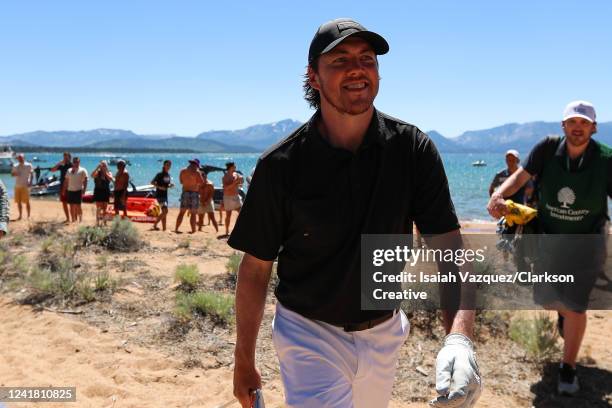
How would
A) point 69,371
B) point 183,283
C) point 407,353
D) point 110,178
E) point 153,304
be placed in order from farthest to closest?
point 110,178, point 183,283, point 153,304, point 407,353, point 69,371

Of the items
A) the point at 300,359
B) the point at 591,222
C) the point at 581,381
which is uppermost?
the point at 591,222

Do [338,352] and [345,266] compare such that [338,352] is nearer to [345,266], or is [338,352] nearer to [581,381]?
[345,266]

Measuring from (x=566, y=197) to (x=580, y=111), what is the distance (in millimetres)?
607

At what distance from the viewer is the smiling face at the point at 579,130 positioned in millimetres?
3930

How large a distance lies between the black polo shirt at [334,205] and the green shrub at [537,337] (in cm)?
302

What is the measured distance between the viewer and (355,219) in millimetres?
2062

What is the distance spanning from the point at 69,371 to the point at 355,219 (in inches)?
129

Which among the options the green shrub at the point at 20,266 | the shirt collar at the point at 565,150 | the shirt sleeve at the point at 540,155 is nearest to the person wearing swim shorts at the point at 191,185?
the green shrub at the point at 20,266

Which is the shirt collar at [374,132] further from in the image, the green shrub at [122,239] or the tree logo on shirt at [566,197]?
the green shrub at [122,239]

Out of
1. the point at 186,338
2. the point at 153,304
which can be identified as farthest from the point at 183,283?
the point at 186,338

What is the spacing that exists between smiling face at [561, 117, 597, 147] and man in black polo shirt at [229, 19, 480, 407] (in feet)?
7.36

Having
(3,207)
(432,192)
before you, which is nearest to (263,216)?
(432,192)

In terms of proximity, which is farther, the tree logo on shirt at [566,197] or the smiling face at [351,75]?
the tree logo on shirt at [566,197]

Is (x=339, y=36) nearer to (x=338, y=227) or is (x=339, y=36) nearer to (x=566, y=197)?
(x=338, y=227)
